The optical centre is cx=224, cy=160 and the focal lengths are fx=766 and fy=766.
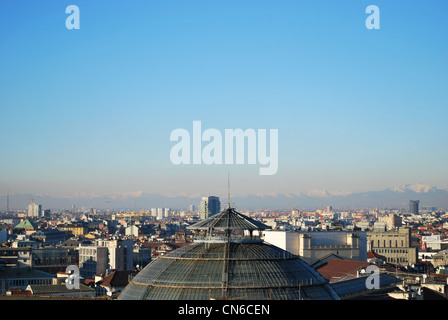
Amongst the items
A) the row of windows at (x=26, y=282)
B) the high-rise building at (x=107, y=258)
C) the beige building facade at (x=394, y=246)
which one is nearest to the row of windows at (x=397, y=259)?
the beige building facade at (x=394, y=246)

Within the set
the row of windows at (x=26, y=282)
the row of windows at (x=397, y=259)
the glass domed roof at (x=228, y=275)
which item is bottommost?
the row of windows at (x=397, y=259)

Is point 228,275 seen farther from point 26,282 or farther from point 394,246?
point 394,246

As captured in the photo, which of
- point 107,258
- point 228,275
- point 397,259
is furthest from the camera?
point 397,259

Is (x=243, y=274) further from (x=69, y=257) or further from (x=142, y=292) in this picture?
(x=69, y=257)

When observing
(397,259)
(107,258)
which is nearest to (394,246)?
(397,259)

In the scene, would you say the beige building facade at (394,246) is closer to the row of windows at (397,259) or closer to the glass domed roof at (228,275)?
the row of windows at (397,259)

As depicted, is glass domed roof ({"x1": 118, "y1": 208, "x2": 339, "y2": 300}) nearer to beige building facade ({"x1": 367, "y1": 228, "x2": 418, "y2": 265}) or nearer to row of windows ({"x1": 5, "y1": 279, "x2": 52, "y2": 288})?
row of windows ({"x1": 5, "y1": 279, "x2": 52, "y2": 288})

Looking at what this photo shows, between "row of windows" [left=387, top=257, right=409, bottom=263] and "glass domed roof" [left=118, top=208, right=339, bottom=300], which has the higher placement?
"glass domed roof" [left=118, top=208, right=339, bottom=300]

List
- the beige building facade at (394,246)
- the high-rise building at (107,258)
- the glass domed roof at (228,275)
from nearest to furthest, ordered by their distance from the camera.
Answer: the glass domed roof at (228,275) → the high-rise building at (107,258) → the beige building facade at (394,246)

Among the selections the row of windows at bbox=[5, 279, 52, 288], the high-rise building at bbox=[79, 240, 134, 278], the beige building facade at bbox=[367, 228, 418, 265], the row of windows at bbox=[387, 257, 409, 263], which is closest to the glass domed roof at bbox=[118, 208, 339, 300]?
the row of windows at bbox=[5, 279, 52, 288]

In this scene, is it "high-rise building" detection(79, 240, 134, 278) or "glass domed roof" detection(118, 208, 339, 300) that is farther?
"high-rise building" detection(79, 240, 134, 278)
